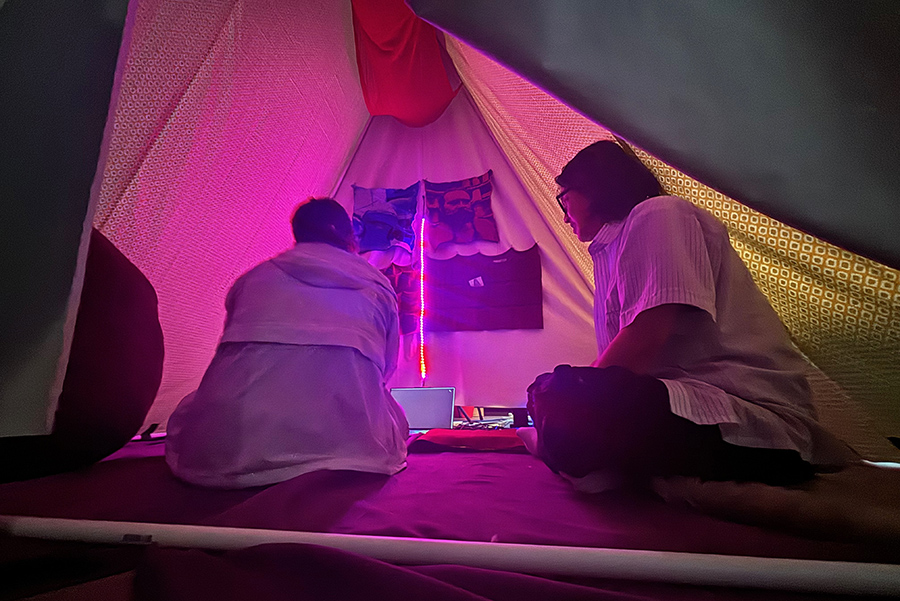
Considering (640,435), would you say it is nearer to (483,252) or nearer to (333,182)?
(483,252)

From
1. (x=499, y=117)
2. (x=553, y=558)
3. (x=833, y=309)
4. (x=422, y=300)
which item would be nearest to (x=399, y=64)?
(x=499, y=117)

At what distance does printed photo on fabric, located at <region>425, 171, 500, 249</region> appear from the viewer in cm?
184

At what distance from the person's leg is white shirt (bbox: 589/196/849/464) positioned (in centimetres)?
2

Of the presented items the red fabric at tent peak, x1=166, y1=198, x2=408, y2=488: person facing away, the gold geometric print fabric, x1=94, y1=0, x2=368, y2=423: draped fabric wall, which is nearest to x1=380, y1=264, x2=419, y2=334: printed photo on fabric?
x1=94, y1=0, x2=368, y2=423: draped fabric wall

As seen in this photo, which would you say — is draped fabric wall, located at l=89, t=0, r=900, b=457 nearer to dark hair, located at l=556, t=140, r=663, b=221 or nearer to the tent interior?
the tent interior

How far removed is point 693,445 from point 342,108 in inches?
64.2

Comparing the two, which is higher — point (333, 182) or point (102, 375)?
point (333, 182)

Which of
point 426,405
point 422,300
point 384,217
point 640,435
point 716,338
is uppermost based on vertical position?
point 384,217

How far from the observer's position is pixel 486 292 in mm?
1795

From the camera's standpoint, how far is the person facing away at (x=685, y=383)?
627 mm

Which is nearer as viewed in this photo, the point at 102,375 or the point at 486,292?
the point at 102,375

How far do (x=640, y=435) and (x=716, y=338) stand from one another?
0.70ft

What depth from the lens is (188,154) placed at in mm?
1191

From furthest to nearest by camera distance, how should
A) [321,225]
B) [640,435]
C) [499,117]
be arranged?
[499,117]
[321,225]
[640,435]
